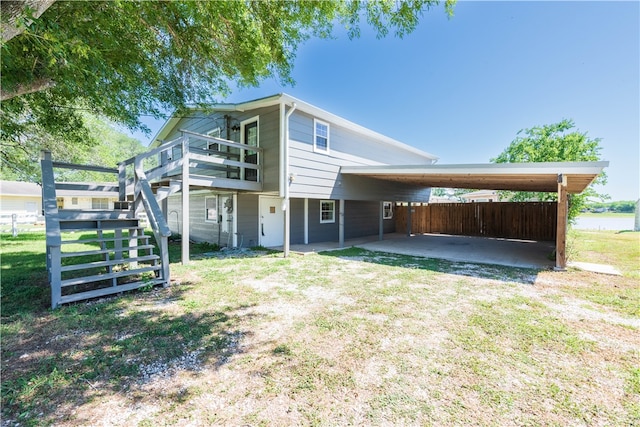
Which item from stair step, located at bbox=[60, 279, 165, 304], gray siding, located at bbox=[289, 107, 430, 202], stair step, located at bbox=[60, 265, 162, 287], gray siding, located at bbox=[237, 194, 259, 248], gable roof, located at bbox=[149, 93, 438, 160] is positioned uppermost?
gable roof, located at bbox=[149, 93, 438, 160]

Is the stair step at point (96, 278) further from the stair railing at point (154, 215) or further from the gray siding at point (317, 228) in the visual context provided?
the gray siding at point (317, 228)

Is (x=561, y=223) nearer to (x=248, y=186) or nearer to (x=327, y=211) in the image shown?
(x=327, y=211)

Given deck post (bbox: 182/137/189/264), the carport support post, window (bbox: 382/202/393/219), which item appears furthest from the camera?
window (bbox: 382/202/393/219)

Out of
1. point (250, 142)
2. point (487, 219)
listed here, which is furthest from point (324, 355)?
point (487, 219)

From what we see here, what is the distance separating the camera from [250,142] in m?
9.79

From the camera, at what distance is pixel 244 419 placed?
2.00m

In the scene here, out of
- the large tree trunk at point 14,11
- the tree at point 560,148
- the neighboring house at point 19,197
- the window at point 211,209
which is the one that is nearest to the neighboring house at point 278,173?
the window at point 211,209

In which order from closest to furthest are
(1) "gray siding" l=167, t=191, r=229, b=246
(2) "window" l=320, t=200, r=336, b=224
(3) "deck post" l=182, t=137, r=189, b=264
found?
(3) "deck post" l=182, t=137, r=189, b=264, (1) "gray siding" l=167, t=191, r=229, b=246, (2) "window" l=320, t=200, r=336, b=224

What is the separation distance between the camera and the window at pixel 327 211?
1223cm

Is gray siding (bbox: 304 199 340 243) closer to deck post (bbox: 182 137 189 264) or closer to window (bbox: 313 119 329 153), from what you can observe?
window (bbox: 313 119 329 153)

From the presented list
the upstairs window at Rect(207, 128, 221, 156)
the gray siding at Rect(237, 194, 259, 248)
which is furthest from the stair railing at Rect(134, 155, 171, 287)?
the upstairs window at Rect(207, 128, 221, 156)

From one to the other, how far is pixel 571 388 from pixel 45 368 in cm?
482

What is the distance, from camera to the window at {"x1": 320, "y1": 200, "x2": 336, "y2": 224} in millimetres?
12234

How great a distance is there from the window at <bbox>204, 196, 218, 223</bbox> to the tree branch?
6.72 m
